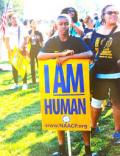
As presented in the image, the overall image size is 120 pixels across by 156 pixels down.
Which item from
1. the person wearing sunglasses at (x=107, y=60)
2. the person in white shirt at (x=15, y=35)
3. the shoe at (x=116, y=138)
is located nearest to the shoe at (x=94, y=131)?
the shoe at (x=116, y=138)

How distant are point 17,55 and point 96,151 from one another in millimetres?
6178

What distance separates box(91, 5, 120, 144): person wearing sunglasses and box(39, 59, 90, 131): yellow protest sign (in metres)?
0.73

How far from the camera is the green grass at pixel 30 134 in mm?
6676

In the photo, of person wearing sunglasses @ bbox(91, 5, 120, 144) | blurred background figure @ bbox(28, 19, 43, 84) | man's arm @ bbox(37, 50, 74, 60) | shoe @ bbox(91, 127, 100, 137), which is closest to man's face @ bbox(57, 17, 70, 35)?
man's arm @ bbox(37, 50, 74, 60)

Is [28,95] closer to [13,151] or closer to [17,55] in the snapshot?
[17,55]

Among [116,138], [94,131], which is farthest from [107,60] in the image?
[94,131]

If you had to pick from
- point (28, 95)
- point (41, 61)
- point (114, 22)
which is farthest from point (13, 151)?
point (28, 95)

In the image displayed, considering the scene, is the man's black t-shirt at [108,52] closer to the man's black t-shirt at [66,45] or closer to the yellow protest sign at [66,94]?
the man's black t-shirt at [66,45]

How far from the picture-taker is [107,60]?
249 inches

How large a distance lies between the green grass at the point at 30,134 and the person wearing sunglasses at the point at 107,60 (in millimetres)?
507

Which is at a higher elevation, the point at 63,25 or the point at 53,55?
the point at 63,25

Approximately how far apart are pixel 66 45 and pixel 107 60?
718 millimetres

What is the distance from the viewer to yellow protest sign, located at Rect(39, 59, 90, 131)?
18.5 feet

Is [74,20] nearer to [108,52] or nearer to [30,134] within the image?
[108,52]
